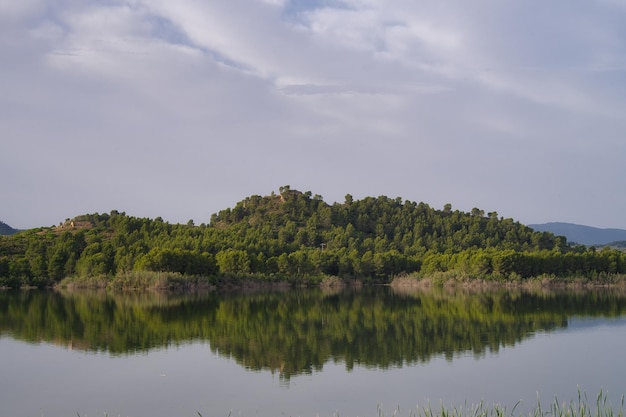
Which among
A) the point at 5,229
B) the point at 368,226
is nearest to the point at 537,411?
the point at 368,226

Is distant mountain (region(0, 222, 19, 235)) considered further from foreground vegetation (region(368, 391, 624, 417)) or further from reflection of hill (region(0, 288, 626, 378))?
foreground vegetation (region(368, 391, 624, 417))

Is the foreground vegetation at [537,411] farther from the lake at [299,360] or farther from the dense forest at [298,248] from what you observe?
the dense forest at [298,248]

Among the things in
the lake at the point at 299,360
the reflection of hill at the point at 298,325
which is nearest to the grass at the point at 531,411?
the lake at the point at 299,360

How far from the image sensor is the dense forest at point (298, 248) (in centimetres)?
5650

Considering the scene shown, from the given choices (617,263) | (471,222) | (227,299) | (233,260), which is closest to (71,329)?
(227,299)

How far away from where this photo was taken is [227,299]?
4438 cm

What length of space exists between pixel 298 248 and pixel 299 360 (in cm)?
6125

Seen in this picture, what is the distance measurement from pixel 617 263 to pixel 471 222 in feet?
96.7

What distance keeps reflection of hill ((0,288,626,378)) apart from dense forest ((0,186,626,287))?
1497 cm

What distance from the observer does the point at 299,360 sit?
1939 cm

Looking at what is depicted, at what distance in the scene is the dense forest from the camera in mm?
56500

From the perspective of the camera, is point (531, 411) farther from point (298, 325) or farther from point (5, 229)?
point (5, 229)

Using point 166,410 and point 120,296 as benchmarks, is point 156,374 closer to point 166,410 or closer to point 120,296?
point 166,410

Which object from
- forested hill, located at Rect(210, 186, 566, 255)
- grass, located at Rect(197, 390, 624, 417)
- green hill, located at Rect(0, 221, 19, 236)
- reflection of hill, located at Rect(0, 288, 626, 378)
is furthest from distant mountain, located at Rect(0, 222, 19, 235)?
grass, located at Rect(197, 390, 624, 417)
